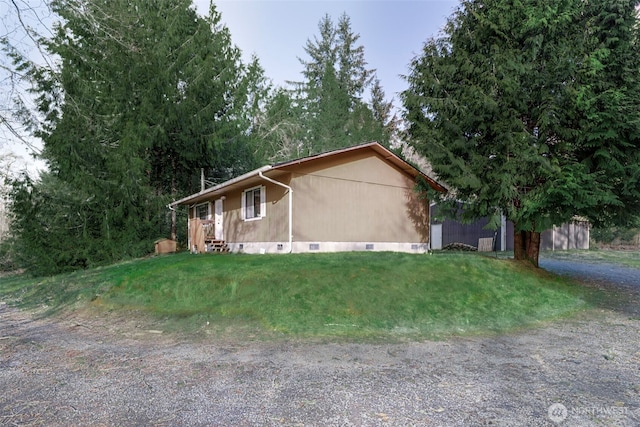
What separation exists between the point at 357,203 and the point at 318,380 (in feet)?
31.4

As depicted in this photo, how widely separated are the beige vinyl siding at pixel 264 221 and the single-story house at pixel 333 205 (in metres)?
0.03

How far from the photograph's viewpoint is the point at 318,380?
3.72 m

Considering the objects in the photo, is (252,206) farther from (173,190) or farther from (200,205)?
(173,190)

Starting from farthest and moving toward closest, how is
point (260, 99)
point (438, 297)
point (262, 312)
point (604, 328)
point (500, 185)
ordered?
point (260, 99) < point (500, 185) < point (438, 297) < point (262, 312) < point (604, 328)

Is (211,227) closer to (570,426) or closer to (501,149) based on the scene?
(501,149)

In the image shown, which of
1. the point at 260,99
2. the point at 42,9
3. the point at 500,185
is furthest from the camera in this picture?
the point at 260,99

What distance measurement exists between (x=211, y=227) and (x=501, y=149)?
12699 mm

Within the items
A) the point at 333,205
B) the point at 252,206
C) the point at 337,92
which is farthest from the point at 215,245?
the point at 337,92

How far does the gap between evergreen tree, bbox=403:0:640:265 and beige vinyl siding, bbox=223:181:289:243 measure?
475 centimetres

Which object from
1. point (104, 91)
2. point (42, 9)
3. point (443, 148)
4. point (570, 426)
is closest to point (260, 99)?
point (104, 91)

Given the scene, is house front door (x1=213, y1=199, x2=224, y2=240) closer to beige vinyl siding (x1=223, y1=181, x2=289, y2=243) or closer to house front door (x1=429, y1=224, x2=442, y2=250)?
beige vinyl siding (x1=223, y1=181, x2=289, y2=243)

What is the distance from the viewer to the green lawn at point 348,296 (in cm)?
605

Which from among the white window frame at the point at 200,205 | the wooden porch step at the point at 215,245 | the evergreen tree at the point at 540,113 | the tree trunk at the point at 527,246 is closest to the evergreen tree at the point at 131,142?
the white window frame at the point at 200,205

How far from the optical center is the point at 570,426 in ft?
9.17
